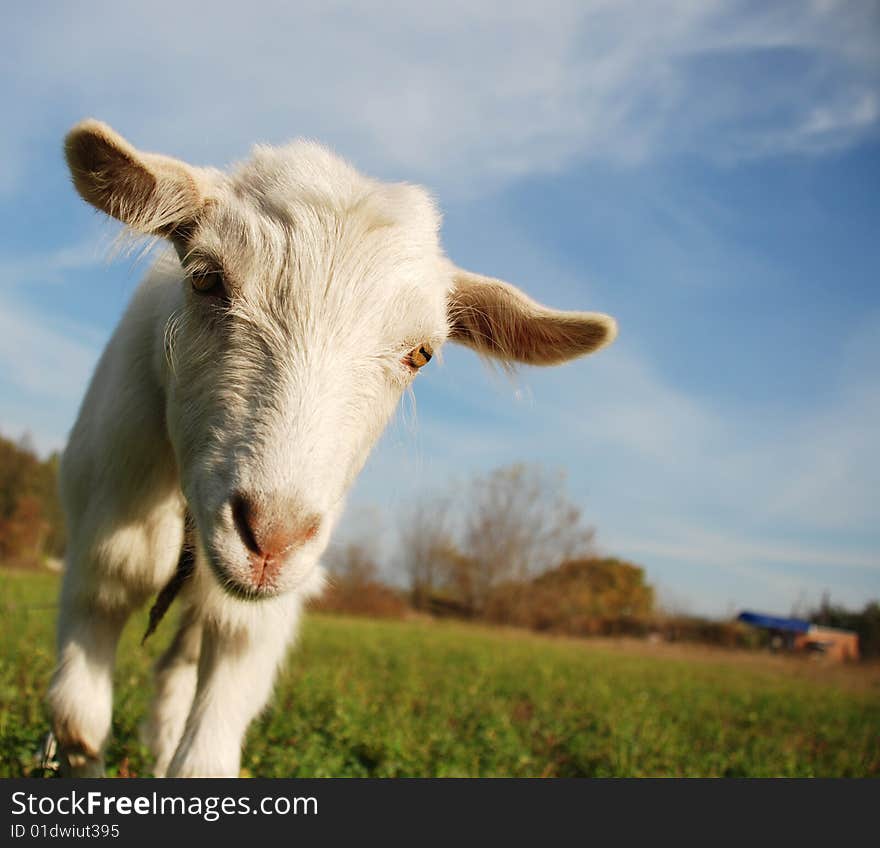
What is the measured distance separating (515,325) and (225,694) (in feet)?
6.47

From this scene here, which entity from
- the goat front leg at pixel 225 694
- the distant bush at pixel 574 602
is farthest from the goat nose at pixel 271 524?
the distant bush at pixel 574 602

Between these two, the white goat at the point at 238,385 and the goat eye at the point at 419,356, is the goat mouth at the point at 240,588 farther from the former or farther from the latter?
the goat eye at the point at 419,356

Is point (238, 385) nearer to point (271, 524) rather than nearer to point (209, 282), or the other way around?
point (209, 282)

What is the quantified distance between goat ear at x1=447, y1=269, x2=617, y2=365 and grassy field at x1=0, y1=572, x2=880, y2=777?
92.0 inches

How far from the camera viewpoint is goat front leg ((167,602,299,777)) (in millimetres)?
3049

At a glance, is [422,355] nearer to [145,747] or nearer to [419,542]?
[145,747]

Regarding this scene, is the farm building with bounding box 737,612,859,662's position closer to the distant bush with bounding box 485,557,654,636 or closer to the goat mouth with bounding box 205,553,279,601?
the distant bush with bounding box 485,557,654,636

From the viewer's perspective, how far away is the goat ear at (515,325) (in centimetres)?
313

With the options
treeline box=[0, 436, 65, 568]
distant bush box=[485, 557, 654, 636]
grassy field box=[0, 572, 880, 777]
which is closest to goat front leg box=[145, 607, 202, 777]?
grassy field box=[0, 572, 880, 777]

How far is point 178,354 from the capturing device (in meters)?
2.62

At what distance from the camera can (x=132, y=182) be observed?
101 inches

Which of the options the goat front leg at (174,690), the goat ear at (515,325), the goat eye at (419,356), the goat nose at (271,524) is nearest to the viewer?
the goat nose at (271,524)

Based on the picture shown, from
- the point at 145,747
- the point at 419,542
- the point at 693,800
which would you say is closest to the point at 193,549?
the point at 145,747

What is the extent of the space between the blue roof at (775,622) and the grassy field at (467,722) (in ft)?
143
